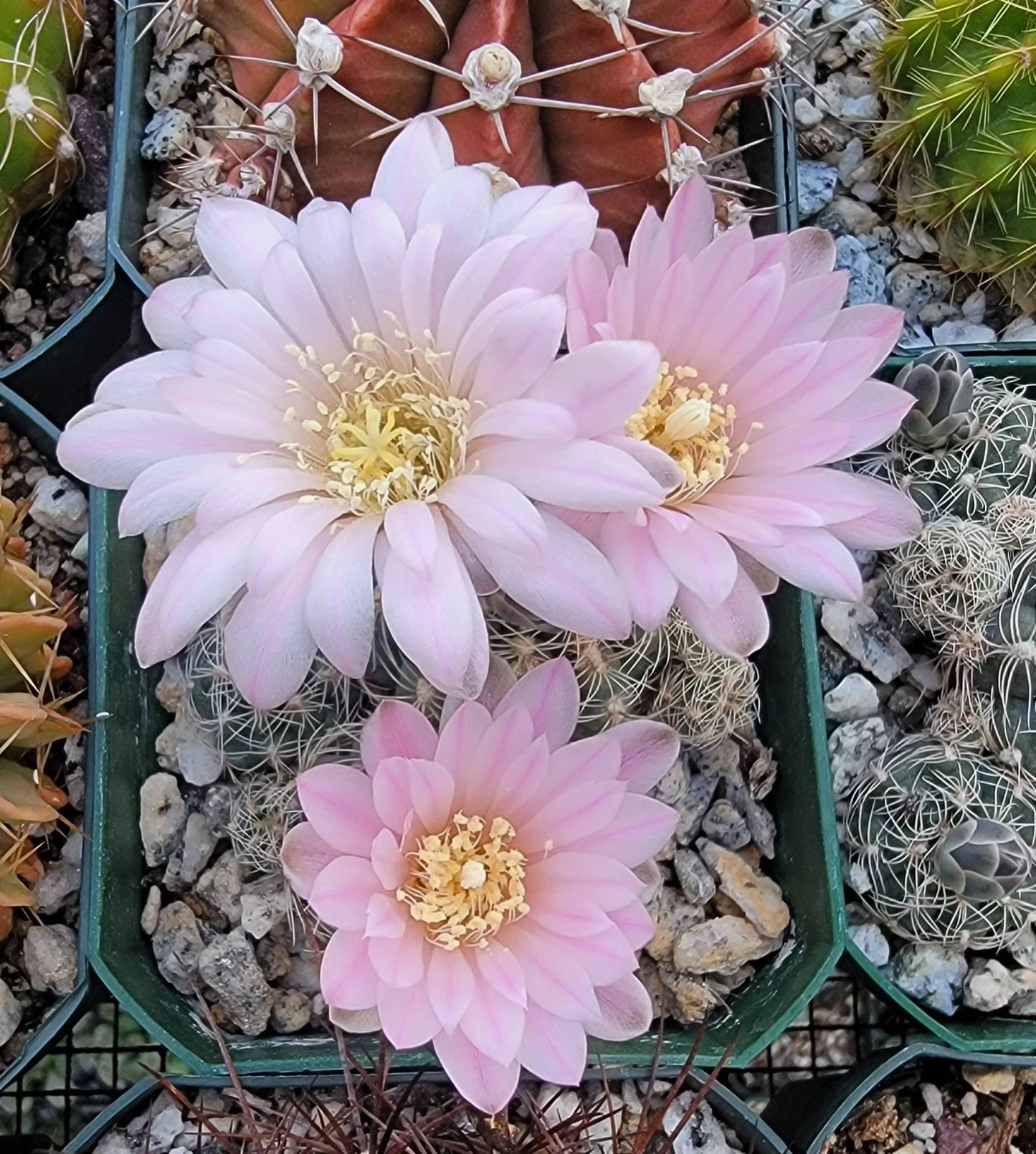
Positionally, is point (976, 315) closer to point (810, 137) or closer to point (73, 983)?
point (810, 137)

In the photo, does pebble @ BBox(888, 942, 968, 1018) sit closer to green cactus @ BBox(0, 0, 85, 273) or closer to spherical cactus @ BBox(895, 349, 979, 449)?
spherical cactus @ BBox(895, 349, 979, 449)

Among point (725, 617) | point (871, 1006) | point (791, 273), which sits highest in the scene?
point (791, 273)

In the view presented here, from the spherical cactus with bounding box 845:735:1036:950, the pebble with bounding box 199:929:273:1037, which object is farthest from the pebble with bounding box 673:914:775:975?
the pebble with bounding box 199:929:273:1037

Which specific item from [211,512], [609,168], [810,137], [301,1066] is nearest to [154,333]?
[211,512]

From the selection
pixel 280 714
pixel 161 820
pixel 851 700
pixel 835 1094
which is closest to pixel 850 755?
pixel 851 700

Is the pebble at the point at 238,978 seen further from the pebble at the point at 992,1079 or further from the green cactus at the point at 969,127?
the green cactus at the point at 969,127

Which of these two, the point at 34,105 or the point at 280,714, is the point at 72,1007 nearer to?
the point at 280,714

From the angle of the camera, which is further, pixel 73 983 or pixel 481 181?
pixel 73 983
